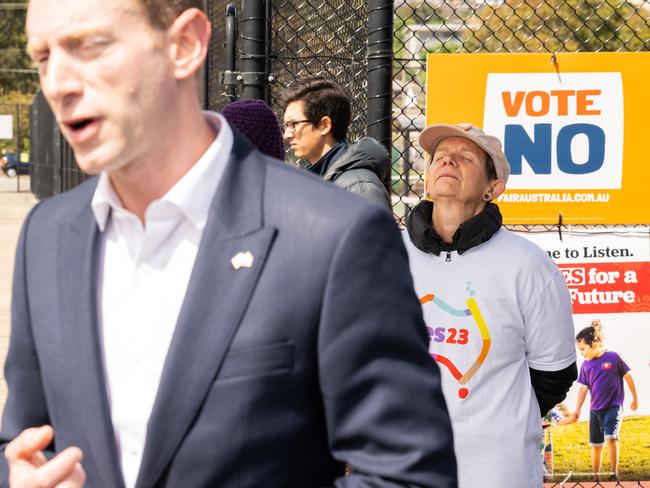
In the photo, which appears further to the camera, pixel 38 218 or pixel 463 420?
pixel 463 420

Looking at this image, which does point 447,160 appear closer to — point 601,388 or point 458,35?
point 601,388

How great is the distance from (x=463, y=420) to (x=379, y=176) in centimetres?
138

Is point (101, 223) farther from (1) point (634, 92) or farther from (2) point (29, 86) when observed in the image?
(2) point (29, 86)

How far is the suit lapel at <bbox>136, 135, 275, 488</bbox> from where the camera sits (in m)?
1.60

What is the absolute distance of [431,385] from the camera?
65.2 inches

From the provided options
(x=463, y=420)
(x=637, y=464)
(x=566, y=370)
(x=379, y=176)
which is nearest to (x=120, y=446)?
(x=463, y=420)

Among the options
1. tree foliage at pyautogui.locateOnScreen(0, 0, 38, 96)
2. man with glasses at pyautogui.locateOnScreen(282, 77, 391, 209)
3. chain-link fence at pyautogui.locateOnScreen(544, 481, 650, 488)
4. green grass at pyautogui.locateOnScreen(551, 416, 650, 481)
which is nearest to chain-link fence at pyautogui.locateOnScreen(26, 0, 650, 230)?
man with glasses at pyautogui.locateOnScreen(282, 77, 391, 209)

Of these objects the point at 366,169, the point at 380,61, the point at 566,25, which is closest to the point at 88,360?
the point at 380,61

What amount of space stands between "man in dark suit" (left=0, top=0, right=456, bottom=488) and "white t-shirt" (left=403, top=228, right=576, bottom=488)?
2.14 m

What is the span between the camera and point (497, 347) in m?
3.85

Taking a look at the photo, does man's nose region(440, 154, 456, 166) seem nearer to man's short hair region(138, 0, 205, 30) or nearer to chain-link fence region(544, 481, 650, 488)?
chain-link fence region(544, 481, 650, 488)

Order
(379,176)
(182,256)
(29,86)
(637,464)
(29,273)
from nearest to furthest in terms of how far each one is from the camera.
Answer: (182,256), (29,273), (379,176), (637,464), (29,86)

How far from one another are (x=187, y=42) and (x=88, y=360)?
1.58 feet

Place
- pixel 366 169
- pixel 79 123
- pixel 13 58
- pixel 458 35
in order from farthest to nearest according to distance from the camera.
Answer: pixel 13 58
pixel 458 35
pixel 366 169
pixel 79 123
